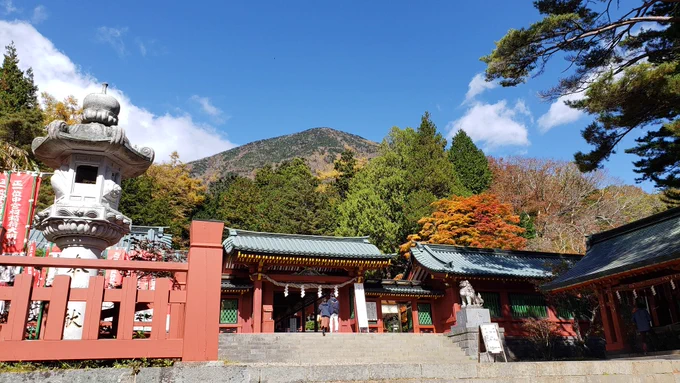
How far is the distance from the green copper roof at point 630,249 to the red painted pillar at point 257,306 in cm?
1062

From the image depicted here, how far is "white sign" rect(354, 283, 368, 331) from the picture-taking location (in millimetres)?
18484

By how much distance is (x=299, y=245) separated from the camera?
20.3 m

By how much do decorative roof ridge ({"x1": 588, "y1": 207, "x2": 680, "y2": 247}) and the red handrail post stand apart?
54.0 feet

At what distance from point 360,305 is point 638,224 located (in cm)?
1096

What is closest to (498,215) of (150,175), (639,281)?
(639,281)

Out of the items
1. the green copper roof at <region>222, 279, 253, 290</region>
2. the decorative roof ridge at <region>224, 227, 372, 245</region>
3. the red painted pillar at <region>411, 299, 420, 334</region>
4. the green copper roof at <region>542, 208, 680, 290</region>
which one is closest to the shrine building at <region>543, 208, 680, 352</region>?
the green copper roof at <region>542, 208, 680, 290</region>

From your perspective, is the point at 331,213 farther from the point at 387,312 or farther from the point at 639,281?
the point at 639,281

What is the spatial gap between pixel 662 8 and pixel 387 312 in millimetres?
22700

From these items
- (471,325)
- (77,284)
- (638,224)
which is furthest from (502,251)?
(77,284)

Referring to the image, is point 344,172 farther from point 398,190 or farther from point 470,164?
point 470,164

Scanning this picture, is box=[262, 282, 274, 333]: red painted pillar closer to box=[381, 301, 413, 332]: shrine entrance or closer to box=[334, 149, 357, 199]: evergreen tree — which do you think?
box=[381, 301, 413, 332]: shrine entrance

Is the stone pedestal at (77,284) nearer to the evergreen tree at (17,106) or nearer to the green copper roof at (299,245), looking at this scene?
the green copper roof at (299,245)

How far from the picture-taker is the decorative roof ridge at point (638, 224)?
15430mm

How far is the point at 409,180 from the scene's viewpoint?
34656mm
